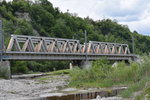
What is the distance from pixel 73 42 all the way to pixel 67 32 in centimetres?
6646

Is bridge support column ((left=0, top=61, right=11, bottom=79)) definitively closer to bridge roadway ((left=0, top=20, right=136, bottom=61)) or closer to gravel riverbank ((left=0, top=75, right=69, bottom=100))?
bridge roadway ((left=0, top=20, right=136, bottom=61))

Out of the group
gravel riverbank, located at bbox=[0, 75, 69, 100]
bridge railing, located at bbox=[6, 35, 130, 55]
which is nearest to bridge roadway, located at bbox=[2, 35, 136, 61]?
bridge railing, located at bbox=[6, 35, 130, 55]

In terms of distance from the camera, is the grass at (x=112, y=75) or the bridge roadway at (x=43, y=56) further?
the bridge roadway at (x=43, y=56)

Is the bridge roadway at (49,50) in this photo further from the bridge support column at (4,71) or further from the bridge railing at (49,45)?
the bridge support column at (4,71)

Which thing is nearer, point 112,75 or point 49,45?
point 112,75

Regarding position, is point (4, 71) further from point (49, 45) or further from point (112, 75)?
point (112, 75)

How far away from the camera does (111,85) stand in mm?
30703

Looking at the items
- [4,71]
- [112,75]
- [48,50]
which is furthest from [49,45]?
[112,75]

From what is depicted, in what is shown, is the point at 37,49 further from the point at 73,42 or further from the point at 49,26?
the point at 49,26

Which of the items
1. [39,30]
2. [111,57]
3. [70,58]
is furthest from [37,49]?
[39,30]

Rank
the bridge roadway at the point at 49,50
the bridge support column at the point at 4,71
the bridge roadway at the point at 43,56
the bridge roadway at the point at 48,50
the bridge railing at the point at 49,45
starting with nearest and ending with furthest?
the bridge support column at the point at 4,71 < the bridge roadway at the point at 43,56 < the bridge roadway at the point at 48,50 < the bridge roadway at the point at 49,50 < the bridge railing at the point at 49,45

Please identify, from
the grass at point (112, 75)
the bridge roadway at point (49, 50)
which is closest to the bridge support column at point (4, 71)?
the bridge roadway at point (49, 50)

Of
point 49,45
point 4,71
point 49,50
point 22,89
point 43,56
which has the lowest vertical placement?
point 22,89

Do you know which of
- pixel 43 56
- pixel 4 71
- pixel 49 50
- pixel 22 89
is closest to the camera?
pixel 22 89
